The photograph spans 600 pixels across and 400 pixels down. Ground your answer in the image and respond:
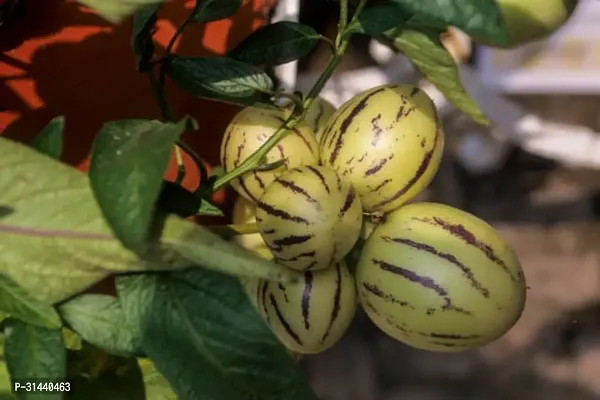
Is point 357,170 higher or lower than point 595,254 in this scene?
higher

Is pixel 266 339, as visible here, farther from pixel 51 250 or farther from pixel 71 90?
pixel 71 90

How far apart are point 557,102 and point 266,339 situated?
54 centimetres

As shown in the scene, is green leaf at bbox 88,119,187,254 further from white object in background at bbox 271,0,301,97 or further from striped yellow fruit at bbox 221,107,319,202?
white object in background at bbox 271,0,301,97

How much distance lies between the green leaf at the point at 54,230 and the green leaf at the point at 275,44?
5.3 inches

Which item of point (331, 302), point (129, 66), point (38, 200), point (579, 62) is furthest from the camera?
point (579, 62)

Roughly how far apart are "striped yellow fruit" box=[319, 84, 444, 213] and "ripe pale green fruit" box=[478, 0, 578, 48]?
2.4 inches

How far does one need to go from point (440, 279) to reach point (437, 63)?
0.35 ft

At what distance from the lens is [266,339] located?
28 cm

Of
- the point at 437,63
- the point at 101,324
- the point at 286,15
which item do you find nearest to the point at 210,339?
the point at 101,324

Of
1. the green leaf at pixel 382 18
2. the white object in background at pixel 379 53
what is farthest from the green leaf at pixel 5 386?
the white object in background at pixel 379 53

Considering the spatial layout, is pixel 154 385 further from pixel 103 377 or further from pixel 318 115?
pixel 318 115

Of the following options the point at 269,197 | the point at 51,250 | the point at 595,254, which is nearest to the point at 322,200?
the point at 269,197

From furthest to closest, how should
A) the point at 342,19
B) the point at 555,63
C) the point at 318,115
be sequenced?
the point at 555,63, the point at 318,115, the point at 342,19

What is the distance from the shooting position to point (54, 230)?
0.90 ft
